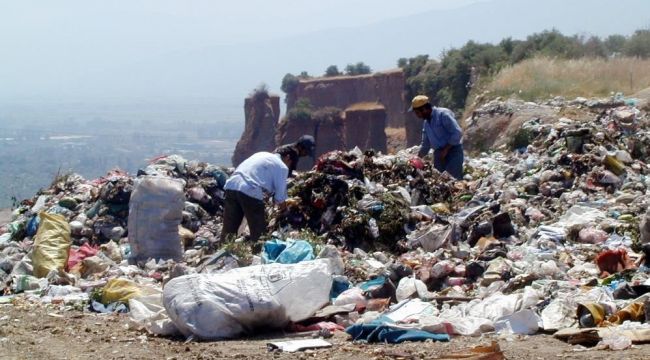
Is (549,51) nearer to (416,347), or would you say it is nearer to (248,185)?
(248,185)

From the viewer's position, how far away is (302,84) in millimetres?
59938

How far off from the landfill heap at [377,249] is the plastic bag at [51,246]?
0.02 metres

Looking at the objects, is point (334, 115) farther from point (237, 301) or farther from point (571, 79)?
point (237, 301)

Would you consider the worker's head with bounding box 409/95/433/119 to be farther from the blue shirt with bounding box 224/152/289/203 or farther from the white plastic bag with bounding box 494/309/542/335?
the white plastic bag with bounding box 494/309/542/335

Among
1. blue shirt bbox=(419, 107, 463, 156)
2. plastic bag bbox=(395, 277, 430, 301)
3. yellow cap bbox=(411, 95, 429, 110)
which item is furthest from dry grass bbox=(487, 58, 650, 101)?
plastic bag bbox=(395, 277, 430, 301)

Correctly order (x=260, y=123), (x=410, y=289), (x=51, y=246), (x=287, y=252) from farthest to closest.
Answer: (x=260, y=123) < (x=51, y=246) < (x=287, y=252) < (x=410, y=289)

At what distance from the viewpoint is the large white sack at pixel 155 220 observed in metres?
8.85

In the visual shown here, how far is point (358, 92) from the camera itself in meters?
58.0

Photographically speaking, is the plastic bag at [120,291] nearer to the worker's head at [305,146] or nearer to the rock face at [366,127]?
the worker's head at [305,146]

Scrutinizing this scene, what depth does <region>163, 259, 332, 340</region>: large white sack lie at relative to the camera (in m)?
5.88

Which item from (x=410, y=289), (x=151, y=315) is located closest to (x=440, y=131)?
(x=410, y=289)

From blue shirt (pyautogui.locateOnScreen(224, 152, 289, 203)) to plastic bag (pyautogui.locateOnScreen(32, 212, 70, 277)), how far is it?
1.68 metres

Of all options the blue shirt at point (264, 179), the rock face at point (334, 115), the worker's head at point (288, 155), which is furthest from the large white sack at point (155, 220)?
the rock face at point (334, 115)

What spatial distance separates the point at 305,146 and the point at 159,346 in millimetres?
3304
